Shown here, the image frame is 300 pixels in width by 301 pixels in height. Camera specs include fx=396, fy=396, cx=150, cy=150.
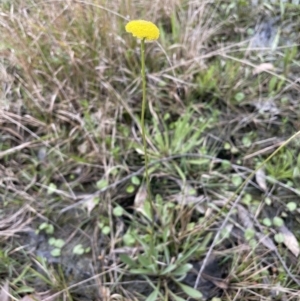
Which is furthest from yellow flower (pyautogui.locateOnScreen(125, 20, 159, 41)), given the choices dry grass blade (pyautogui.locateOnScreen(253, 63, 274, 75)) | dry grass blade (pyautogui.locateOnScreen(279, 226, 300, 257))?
dry grass blade (pyautogui.locateOnScreen(253, 63, 274, 75))

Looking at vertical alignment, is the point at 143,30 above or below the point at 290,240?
above

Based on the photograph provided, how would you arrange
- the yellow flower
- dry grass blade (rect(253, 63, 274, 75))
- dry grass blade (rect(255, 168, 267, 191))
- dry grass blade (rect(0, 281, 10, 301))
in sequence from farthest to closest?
dry grass blade (rect(253, 63, 274, 75)) < dry grass blade (rect(255, 168, 267, 191)) < dry grass blade (rect(0, 281, 10, 301)) < the yellow flower

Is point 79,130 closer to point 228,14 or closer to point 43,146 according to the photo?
point 43,146

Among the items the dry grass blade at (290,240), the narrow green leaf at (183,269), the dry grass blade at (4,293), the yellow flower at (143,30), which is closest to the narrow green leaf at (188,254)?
the narrow green leaf at (183,269)

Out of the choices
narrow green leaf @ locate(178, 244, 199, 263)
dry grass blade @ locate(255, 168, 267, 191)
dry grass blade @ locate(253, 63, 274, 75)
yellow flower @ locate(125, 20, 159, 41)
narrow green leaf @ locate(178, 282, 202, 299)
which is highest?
yellow flower @ locate(125, 20, 159, 41)

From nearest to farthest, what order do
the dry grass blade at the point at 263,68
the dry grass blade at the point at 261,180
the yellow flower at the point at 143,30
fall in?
the yellow flower at the point at 143,30 < the dry grass blade at the point at 261,180 < the dry grass blade at the point at 263,68

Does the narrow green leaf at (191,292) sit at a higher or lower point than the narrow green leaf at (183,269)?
lower

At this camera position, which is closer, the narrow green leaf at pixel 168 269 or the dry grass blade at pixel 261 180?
the narrow green leaf at pixel 168 269

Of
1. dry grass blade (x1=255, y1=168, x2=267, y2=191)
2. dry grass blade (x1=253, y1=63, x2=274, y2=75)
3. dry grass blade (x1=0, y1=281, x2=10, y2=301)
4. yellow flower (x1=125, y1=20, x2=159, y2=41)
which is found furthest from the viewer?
dry grass blade (x1=253, y1=63, x2=274, y2=75)

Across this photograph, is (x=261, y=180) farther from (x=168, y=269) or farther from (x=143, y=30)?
(x=143, y=30)

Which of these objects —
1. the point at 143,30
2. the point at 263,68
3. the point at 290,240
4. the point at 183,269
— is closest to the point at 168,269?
the point at 183,269

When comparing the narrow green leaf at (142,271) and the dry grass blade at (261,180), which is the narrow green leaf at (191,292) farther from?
the dry grass blade at (261,180)

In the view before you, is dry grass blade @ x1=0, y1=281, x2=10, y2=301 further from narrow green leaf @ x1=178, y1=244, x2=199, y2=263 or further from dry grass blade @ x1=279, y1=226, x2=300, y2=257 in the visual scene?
dry grass blade @ x1=279, y1=226, x2=300, y2=257
